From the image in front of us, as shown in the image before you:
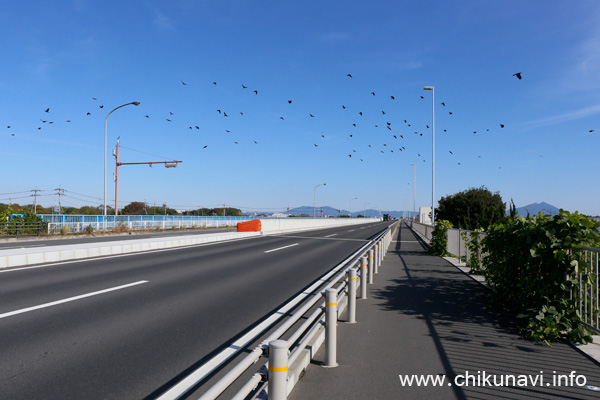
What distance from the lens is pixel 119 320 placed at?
5.90m

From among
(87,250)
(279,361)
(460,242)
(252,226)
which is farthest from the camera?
(252,226)

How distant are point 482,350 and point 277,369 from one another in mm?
3377

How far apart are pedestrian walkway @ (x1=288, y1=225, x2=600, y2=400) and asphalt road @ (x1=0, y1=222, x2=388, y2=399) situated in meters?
1.62

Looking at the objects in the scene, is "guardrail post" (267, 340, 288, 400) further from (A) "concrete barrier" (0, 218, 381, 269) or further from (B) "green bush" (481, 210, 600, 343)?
(A) "concrete barrier" (0, 218, 381, 269)

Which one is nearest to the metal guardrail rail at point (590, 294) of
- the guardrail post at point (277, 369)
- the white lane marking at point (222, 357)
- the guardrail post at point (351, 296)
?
the guardrail post at point (351, 296)

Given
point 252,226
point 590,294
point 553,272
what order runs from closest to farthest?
1. point 590,294
2. point 553,272
3. point 252,226

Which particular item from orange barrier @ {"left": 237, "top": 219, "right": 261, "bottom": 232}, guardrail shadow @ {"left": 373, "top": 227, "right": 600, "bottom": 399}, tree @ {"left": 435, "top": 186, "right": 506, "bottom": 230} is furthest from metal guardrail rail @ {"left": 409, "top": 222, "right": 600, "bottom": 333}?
tree @ {"left": 435, "top": 186, "right": 506, "bottom": 230}

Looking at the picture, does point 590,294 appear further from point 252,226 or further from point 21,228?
point 21,228

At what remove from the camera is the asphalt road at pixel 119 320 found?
3.83 m

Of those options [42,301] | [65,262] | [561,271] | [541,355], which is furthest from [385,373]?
[65,262]

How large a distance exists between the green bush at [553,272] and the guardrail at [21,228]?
2932 cm

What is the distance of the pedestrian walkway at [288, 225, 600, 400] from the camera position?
3746mm

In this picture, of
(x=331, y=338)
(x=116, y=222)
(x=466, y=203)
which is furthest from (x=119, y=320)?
(x=466, y=203)

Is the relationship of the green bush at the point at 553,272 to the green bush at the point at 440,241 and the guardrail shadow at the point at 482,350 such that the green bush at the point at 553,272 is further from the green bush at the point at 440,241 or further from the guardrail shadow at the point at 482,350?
the green bush at the point at 440,241
